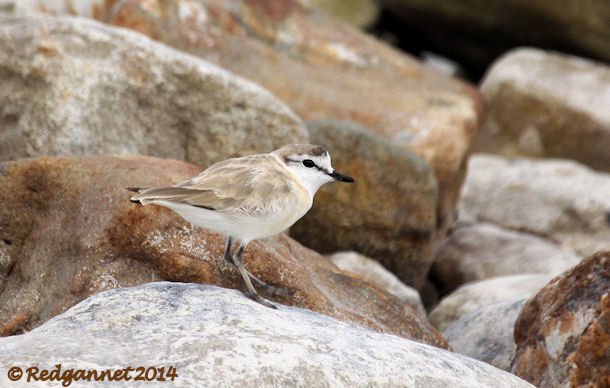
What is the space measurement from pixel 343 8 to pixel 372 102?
8.18 meters

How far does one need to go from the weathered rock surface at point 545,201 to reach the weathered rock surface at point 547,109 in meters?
1.61

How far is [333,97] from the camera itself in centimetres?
1262

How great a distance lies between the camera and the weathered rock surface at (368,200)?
1058 centimetres

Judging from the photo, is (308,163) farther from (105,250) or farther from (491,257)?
(491,257)

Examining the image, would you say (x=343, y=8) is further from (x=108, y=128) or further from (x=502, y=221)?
(x=108, y=128)

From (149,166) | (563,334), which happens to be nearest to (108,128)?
(149,166)

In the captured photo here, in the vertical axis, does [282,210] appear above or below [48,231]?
above

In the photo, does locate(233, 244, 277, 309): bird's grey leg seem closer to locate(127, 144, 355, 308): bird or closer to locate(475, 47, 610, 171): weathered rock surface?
locate(127, 144, 355, 308): bird

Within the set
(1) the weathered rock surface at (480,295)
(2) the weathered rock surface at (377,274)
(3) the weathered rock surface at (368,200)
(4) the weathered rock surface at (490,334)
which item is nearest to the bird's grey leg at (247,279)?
(4) the weathered rock surface at (490,334)

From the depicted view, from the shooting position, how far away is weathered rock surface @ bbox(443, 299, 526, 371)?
7992 mm

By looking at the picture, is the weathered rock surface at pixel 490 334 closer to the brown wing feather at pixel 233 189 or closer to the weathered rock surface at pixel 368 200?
the weathered rock surface at pixel 368 200

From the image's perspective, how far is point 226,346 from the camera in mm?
5277

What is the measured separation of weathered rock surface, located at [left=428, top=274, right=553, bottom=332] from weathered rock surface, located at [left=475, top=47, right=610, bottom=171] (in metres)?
6.56

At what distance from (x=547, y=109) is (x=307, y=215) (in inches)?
270
